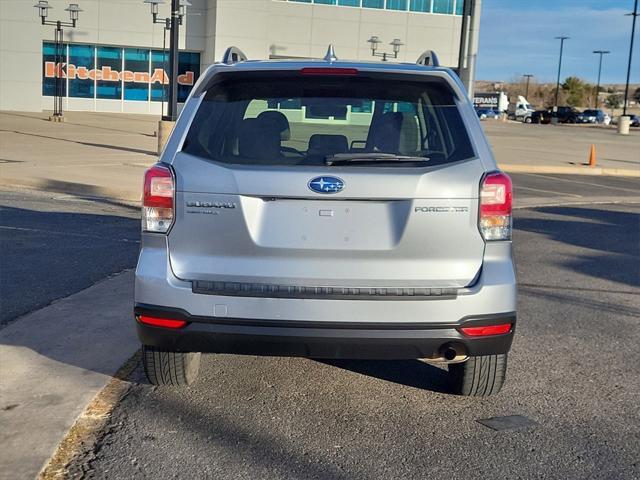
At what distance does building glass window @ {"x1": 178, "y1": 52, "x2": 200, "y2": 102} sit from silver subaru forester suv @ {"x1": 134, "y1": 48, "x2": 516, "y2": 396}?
136 feet

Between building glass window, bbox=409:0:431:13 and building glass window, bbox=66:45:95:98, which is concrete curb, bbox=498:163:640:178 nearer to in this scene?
building glass window, bbox=409:0:431:13

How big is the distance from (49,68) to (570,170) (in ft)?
99.2

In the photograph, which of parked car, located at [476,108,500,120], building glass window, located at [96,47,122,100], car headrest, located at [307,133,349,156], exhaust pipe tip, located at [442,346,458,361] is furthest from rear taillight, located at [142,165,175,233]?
parked car, located at [476,108,500,120]

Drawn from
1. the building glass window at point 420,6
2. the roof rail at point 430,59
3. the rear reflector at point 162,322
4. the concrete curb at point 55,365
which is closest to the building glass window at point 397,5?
the building glass window at point 420,6

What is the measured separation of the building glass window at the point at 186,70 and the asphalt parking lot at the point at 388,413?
1490 inches

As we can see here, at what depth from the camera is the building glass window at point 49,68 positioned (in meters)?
42.9

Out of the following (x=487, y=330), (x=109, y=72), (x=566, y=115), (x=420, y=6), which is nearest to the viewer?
(x=487, y=330)

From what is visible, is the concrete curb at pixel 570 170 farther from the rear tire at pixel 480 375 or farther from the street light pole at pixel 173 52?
the rear tire at pixel 480 375

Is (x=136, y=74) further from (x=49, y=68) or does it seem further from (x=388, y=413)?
(x=388, y=413)

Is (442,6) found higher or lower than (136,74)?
higher

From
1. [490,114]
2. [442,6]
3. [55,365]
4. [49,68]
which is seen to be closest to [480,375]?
[55,365]

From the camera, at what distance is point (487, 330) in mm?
4074

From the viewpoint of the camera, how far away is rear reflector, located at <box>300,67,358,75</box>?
4.26m

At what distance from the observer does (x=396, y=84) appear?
434 cm
